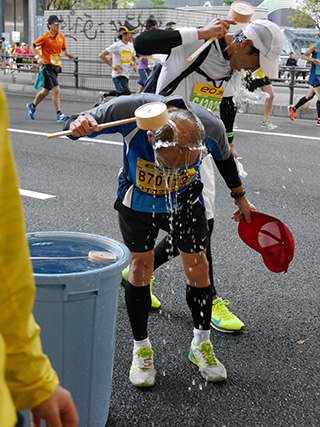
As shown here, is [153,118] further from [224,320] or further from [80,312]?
[224,320]

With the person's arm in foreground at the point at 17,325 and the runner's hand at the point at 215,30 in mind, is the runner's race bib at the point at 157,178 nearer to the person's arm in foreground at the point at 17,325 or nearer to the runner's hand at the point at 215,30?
the runner's hand at the point at 215,30

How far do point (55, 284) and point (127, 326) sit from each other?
4.64 feet

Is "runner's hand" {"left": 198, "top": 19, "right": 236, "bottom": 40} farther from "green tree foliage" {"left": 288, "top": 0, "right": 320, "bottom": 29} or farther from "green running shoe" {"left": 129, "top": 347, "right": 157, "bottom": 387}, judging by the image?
"green tree foliage" {"left": 288, "top": 0, "right": 320, "bottom": 29}

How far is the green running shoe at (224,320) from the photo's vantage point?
125 inches

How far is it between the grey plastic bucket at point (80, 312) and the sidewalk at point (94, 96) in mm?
7075

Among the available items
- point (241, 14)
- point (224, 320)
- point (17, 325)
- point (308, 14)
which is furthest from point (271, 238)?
point (308, 14)

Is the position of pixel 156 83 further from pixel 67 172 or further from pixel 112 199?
pixel 67 172

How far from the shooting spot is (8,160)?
32.9 inches

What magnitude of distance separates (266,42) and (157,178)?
1012 mm

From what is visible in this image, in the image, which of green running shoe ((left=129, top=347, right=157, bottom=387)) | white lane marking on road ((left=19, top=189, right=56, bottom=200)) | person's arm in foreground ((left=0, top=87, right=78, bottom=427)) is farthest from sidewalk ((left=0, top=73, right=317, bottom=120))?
person's arm in foreground ((left=0, top=87, right=78, bottom=427))

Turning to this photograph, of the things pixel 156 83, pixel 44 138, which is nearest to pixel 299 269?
pixel 156 83

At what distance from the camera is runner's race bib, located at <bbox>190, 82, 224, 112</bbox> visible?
10.1 ft

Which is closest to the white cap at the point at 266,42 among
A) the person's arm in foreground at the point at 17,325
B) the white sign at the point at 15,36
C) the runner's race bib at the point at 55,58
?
the person's arm in foreground at the point at 17,325

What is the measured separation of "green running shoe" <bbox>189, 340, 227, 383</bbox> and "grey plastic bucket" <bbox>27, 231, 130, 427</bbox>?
2.05 feet
